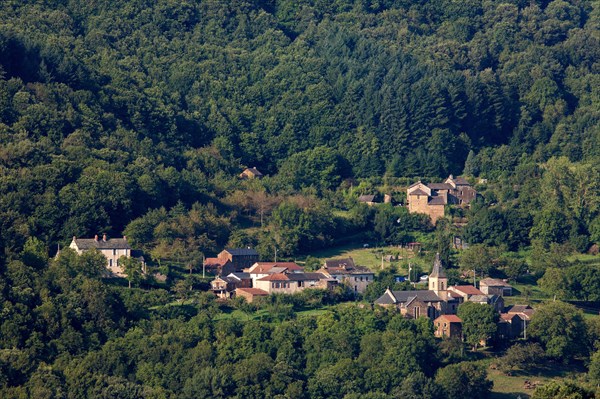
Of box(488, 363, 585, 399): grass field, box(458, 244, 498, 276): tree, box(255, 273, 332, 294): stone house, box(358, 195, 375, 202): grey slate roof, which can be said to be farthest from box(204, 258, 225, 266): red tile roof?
box(488, 363, 585, 399): grass field

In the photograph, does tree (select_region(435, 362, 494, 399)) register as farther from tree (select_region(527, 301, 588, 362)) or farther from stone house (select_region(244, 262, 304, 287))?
stone house (select_region(244, 262, 304, 287))

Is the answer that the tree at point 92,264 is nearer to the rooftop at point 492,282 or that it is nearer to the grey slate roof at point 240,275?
the grey slate roof at point 240,275

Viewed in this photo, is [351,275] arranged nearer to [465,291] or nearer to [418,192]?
[465,291]

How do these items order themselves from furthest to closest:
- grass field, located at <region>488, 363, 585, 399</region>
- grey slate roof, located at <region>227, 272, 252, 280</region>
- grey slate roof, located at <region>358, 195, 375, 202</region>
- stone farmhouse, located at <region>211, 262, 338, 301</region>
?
grey slate roof, located at <region>358, 195, 375, 202</region>
grey slate roof, located at <region>227, 272, 252, 280</region>
stone farmhouse, located at <region>211, 262, 338, 301</region>
grass field, located at <region>488, 363, 585, 399</region>

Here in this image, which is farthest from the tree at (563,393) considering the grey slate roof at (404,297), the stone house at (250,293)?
the stone house at (250,293)

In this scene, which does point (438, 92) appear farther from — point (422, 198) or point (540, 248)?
point (540, 248)

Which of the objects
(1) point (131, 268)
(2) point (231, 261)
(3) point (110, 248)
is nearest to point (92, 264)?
(1) point (131, 268)
